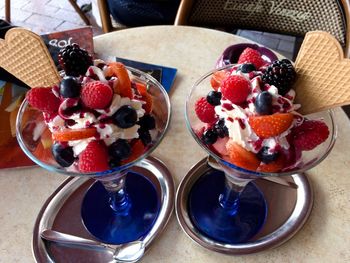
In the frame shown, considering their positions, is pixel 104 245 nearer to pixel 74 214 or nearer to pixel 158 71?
pixel 74 214

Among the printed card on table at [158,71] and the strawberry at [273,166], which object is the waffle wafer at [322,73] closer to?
the strawberry at [273,166]

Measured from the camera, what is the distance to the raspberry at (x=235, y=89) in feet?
2.09

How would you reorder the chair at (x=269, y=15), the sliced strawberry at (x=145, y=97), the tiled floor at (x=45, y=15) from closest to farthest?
the sliced strawberry at (x=145, y=97) → the chair at (x=269, y=15) → the tiled floor at (x=45, y=15)

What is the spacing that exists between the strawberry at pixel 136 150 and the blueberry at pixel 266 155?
0.21 m

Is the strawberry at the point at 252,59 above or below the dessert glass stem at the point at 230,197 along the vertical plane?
above

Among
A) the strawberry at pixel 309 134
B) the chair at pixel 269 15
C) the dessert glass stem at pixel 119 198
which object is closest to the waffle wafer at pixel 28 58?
the dessert glass stem at pixel 119 198

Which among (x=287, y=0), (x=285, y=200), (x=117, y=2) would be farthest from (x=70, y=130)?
(x=117, y=2)

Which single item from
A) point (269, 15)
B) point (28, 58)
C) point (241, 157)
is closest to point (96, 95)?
point (28, 58)

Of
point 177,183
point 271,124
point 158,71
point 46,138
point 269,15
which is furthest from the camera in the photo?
point 269,15

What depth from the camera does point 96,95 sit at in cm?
61

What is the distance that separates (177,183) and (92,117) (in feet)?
0.93

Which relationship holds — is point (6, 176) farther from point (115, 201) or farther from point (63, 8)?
point (63, 8)

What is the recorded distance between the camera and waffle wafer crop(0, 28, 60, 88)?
2.09 feet

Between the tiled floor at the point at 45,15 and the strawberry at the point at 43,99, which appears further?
the tiled floor at the point at 45,15
